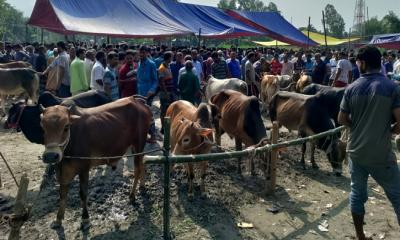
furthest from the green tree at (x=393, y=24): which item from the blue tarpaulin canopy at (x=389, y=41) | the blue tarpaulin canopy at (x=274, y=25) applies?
the blue tarpaulin canopy at (x=274, y=25)

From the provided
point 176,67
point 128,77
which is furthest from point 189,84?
point 176,67

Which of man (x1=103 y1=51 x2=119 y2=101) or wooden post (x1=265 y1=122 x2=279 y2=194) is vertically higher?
man (x1=103 y1=51 x2=119 y2=101)

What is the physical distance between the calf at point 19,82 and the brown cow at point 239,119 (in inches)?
227

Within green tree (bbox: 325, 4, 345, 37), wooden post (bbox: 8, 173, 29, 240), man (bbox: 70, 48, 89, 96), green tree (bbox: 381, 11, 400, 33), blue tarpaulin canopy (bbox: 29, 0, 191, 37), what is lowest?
wooden post (bbox: 8, 173, 29, 240)

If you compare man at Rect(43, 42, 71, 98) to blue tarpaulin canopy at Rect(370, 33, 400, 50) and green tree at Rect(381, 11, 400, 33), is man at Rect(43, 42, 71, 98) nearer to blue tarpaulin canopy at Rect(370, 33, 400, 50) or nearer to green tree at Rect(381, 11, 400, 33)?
blue tarpaulin canopy at Rect(370, 33, 400, 50)

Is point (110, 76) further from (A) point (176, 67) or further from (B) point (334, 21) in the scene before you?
(B) point (334, 21)

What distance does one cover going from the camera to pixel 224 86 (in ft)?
36.2

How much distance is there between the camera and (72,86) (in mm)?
8617

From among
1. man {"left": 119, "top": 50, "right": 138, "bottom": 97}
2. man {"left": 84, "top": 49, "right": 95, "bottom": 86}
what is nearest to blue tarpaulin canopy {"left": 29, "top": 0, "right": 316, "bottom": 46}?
man {"left": 84, "top": 49, "right": 95, "bottom": 86}

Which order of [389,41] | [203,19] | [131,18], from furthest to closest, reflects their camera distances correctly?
[389,41], [203,19], [131,18]

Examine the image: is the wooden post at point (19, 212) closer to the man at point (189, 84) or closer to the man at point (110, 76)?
the man at point (110, 76)

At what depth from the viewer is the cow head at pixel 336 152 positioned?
7.35 meters

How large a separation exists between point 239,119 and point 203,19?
658 inches

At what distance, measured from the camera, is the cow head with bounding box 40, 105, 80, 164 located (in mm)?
4387
